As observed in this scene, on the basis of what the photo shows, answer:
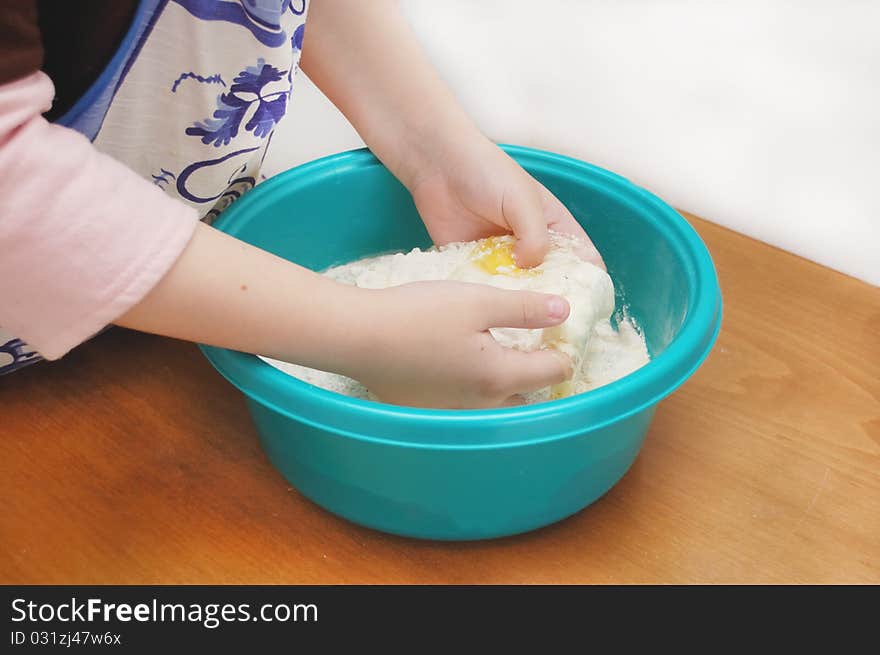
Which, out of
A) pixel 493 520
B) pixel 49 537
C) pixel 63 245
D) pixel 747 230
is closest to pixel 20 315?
pixel 63 245

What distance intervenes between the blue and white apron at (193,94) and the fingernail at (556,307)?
0.87 feet

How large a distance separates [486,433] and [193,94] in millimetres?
320

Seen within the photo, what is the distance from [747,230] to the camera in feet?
2.97

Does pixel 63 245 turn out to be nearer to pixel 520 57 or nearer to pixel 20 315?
pixel 20 315

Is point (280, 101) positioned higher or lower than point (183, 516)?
higher

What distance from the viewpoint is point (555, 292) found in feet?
2.10

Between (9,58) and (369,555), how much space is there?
0.34 metres

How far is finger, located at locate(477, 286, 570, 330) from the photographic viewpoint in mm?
570

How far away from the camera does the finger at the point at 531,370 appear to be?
0.58 metres

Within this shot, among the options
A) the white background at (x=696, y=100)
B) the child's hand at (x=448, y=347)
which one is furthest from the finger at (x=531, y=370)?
the white background at (x=696, y=100)

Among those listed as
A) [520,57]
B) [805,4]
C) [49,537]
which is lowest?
[49,537]

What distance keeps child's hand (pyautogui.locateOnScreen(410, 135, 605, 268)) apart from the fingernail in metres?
0.09
